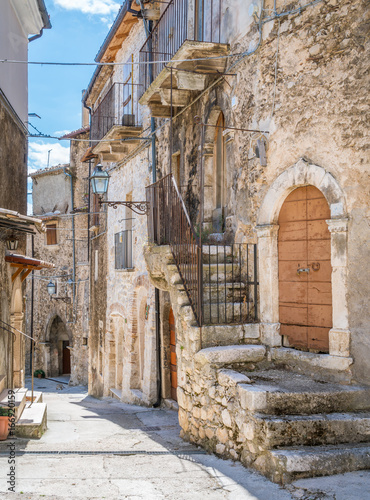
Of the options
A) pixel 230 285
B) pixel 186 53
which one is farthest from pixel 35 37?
pixel 230 285

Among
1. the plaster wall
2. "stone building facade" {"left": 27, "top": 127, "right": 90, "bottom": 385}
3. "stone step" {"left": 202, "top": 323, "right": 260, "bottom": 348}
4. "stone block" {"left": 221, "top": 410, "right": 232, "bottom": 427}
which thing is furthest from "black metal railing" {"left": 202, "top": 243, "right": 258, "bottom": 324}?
"stone building facade" {"left": 27, "top": 127, "right": 90, "bottom": 385}

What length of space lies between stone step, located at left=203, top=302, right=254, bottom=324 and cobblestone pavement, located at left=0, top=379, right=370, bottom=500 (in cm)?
164

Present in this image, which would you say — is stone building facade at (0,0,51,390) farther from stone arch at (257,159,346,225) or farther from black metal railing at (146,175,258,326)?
stone arch at (257,159,346,225)

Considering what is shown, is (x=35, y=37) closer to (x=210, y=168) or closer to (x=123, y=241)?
(x=123, y=241)

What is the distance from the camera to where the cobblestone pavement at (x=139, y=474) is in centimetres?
442

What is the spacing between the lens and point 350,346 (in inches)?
226

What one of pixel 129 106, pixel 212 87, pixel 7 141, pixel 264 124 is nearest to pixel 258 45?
pixel 264 124

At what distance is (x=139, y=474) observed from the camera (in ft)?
16.7

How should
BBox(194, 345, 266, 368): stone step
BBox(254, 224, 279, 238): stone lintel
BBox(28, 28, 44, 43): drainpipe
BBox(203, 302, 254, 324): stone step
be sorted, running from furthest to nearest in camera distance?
1. BBox(28, 28, 44, 43): drainpipe
2. BBox(203, 302, 254, 324): stone step
3. BBox(254, 224, 279, 238): stone lintel
4. BBox(194, 345, 266, 368): stone step

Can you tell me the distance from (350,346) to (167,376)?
19.2 ft

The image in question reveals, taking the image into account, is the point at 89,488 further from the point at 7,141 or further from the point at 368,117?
the point at 7,141


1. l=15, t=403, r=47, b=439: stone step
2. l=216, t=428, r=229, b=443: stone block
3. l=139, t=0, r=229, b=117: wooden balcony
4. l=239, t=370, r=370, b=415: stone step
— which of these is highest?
l=139, t=0, r=229, b=117: wooden balcony

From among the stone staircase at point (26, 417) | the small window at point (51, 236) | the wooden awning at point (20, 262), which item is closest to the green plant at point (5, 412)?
the stone staircase at point (26, 417)

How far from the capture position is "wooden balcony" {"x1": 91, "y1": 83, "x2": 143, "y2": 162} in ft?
43.0
